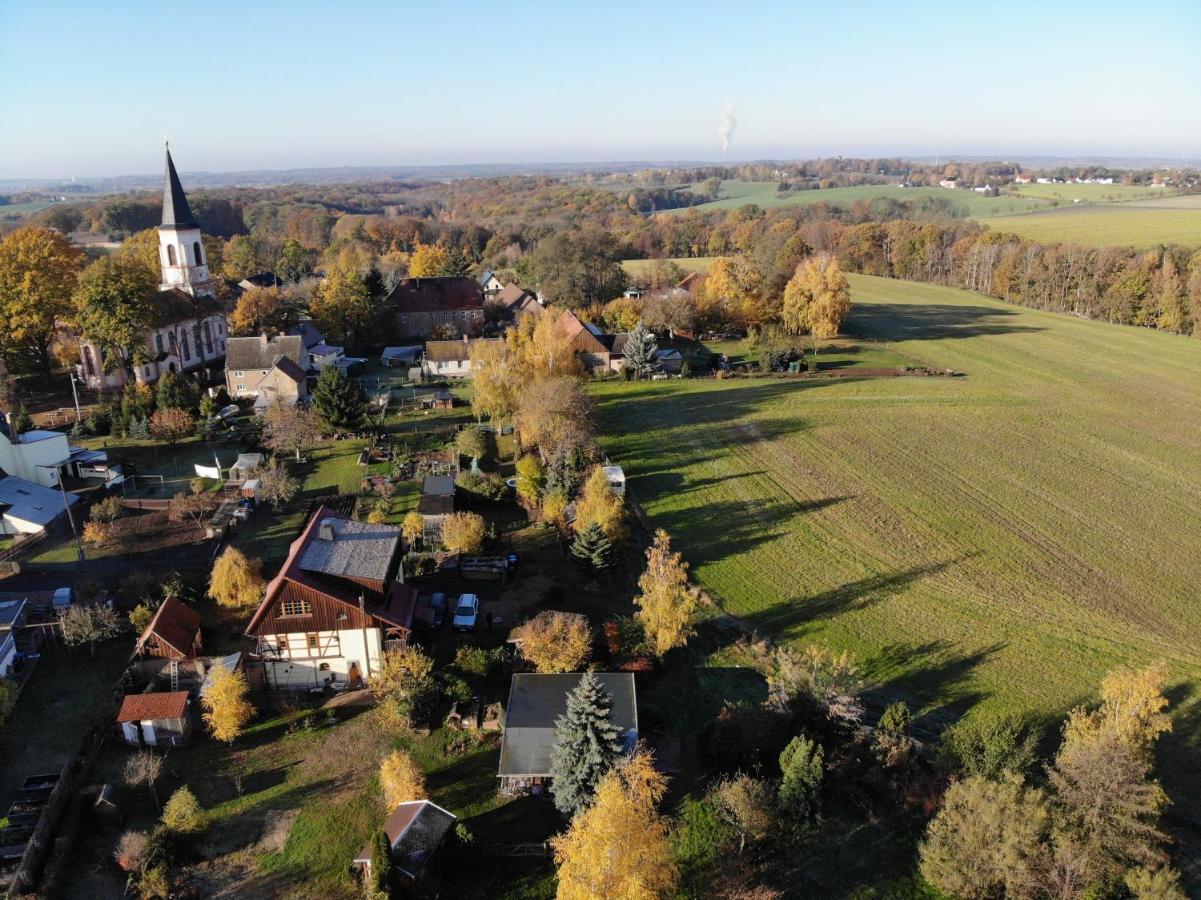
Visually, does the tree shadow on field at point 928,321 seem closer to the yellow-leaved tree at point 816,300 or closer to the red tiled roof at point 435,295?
the yellow-leaved tree at point 816,300

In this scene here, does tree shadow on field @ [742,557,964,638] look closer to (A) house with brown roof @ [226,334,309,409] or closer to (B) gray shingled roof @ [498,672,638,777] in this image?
(B) gray shingled roof @ [498,672,638,777]

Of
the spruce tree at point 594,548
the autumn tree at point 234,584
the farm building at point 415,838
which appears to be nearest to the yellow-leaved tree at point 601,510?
the spruce tree at point 594,548

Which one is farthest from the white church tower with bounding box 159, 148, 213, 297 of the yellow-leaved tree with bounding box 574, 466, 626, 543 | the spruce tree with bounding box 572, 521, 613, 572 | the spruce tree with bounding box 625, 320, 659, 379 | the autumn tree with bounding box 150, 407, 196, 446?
the spruce tree with bounding box 572, 521, 613, 572

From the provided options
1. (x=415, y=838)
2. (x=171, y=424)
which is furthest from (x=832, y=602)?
(x=171, y=424)

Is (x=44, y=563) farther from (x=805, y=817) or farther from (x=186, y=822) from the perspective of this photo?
(x=805, y=817)

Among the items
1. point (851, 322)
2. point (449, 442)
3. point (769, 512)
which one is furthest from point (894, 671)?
point (851, 322)

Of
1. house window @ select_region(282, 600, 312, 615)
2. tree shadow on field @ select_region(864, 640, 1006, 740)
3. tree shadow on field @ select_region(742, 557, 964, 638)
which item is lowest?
tree shadow on field @ select_region(864, 640, 1006, 740)

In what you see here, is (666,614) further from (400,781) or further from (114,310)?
(114,310)
